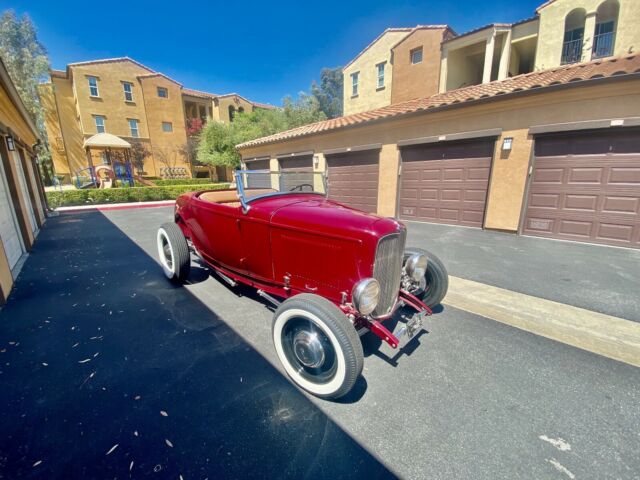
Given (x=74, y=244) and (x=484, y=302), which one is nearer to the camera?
(x=484, y=302)

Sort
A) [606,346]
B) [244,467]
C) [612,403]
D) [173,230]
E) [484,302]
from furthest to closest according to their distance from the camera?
[173,230] < [484,302] < [606,346] < [612,403] < [244,467]

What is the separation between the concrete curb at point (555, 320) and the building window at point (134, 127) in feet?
93.2

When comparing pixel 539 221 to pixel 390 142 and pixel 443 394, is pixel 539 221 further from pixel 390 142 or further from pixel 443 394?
pixel 443 394

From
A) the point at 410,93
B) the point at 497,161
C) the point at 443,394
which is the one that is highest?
the point at 410,93

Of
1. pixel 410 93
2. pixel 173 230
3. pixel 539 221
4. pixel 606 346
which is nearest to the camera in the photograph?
pixel 606 346

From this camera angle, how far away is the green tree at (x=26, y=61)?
21406 millimetres

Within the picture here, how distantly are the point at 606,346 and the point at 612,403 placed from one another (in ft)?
2.76

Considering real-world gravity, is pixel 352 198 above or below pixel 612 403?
above

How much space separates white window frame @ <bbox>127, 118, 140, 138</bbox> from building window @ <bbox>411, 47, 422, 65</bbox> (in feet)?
74.7

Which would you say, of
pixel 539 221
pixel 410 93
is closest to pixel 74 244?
pixel 539 221

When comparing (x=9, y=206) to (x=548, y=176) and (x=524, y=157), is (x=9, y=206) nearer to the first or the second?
(x=524, y=157)

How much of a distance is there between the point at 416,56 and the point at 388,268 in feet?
58.2

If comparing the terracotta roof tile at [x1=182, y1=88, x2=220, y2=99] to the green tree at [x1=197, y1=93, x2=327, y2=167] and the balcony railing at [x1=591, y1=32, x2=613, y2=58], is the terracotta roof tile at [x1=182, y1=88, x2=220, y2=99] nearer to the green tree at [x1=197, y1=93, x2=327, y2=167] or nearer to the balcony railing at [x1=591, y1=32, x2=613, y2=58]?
the green tree at [x1=197, y1=93, x2=327, y2=167]

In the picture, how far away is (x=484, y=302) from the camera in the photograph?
3.31m
